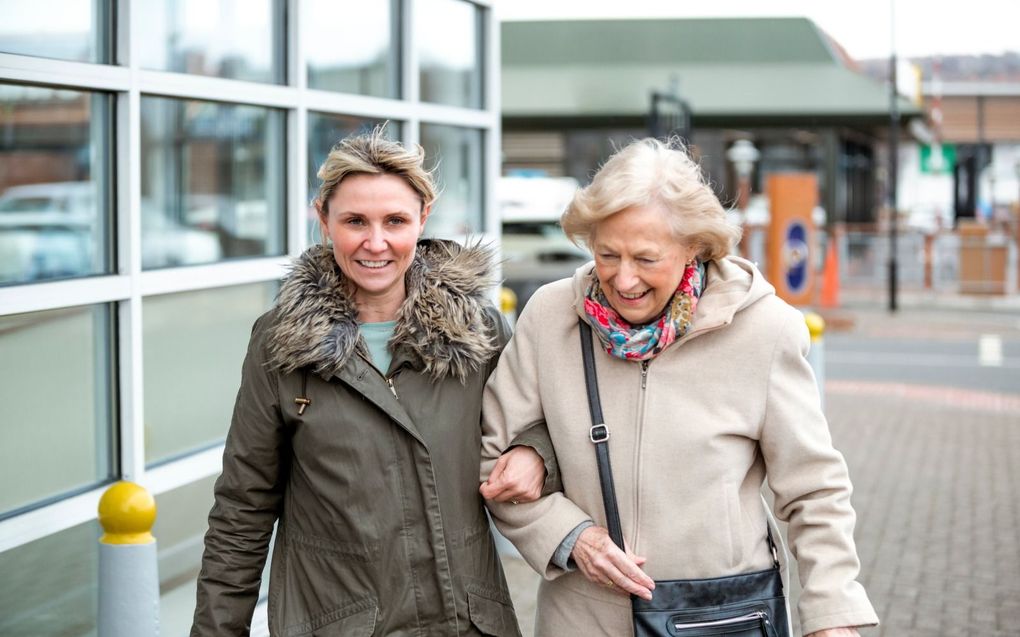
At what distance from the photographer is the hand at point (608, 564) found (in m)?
2.50

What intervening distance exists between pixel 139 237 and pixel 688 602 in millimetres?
2270

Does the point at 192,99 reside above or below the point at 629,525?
above

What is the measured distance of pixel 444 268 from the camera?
8.88 ft

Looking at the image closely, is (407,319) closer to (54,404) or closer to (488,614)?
(488,614)

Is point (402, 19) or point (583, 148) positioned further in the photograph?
point (583, 148)

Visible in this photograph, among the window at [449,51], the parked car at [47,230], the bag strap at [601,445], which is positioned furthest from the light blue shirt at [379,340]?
the window at [449,51]

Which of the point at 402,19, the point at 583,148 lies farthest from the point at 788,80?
the point at 402,19

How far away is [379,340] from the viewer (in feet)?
8.68

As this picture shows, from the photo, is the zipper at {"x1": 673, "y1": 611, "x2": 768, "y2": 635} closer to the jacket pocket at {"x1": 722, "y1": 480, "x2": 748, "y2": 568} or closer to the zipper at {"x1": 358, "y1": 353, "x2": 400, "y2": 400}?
the jacket pocket at {"x1": 722, "y1": 480, "x2": 748, "y2": 568}

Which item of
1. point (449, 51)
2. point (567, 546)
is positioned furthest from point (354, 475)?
point (449, 51)

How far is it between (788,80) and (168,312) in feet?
102

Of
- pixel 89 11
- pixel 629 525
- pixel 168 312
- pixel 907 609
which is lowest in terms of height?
pixel 907 609

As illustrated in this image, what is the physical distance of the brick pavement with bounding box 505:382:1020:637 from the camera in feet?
19.8

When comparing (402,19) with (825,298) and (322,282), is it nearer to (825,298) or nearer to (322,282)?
(322,282)
